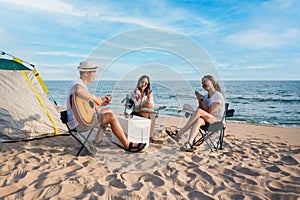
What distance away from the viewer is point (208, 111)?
12.2 ft

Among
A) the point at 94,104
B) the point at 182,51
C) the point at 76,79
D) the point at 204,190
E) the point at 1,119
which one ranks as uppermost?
the point at 182,51

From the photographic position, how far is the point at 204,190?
7.45ft

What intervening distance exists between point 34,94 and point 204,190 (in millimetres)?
Result: 2983

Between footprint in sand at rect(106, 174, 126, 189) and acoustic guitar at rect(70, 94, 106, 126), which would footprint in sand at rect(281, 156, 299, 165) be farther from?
Answer: acoustic guitar at rect(70, 94, 106, 126)

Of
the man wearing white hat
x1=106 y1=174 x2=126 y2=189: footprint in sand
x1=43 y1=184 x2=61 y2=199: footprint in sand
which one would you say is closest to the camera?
x1=43 y1=184 x2=61 y2=199: footprint in sand

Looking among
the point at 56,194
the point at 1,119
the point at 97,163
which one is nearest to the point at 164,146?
the point at 97,163

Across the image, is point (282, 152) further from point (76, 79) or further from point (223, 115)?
point (76, 79)

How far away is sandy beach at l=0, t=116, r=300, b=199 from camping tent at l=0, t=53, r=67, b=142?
0.19 meters

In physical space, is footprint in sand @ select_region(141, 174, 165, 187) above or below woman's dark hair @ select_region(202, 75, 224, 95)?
below

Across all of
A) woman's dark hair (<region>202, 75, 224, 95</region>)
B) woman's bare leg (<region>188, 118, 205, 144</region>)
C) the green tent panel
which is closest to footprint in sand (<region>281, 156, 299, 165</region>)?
woman's bare leg (<region>188, 118, 205, 144</region>)

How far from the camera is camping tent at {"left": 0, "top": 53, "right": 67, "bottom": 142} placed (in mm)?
3687

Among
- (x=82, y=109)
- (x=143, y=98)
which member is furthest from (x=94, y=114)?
(x=143, y=98)

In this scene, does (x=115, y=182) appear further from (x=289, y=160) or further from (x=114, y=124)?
(x=289, y=160)

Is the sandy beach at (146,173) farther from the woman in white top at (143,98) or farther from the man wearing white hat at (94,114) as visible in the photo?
the woman in white top at (143,98)
